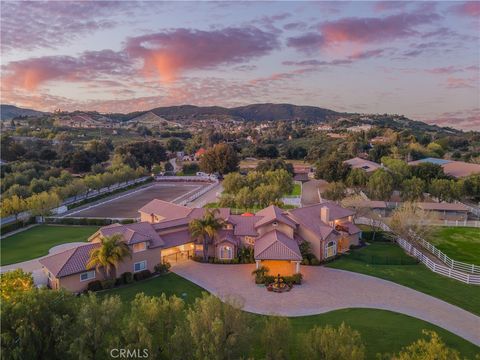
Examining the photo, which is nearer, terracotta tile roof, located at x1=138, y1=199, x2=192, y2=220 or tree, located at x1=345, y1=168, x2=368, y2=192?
terracotta tile roof, located at x1=138, y1=199, x2=192, y2=220

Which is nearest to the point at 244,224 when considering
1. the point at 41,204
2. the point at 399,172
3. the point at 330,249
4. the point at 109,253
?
the point at 330,249

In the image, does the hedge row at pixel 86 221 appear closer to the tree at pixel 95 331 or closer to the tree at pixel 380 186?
the tree at pixel 95 331

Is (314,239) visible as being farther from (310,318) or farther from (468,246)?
(468,246)

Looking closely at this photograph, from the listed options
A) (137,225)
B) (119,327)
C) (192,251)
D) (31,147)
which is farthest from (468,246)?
(31,147)

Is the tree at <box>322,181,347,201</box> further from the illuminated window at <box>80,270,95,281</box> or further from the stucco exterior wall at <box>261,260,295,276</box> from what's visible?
the illuminated window at <box>80,270,95,281</box>

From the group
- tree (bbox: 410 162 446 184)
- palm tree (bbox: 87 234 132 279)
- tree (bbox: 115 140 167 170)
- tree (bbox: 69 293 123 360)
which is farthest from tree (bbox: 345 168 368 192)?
tree (bbox: 115 140 167 170)

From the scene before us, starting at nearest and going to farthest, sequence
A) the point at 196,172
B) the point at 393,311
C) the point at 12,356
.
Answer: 1. the point at 12,356
2. the point at 393,311
3. the point at 196,172
